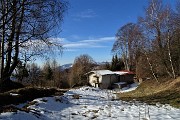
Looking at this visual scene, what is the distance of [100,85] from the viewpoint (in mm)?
59281

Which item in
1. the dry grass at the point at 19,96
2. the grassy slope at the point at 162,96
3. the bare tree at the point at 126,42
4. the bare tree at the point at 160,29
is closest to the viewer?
the dry grass at the point at 19,96

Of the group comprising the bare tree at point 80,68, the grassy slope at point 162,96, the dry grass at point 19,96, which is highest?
the bare tree at point 80,68

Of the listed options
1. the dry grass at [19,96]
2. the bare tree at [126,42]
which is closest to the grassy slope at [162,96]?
the dry grass at [19,96]

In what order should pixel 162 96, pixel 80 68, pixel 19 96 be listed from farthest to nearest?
1. pixel 80 68
2. pixel 162 96
3. pixel 19 96

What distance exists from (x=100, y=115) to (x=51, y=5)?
4776 millimetres

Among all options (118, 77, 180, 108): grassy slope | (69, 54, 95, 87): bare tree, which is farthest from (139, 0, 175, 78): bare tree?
(69, 54, 95, 87): bare tree

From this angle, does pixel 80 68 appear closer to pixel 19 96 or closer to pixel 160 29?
pixel 160 29

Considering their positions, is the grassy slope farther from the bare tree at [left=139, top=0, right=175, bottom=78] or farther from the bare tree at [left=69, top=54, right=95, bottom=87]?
the bare tree at [left=69, top=54, right=95, bottom=87]

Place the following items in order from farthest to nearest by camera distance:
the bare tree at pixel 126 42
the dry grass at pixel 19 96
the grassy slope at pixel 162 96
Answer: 1. the bare tree at pixel 126 42
2. the grassy slope at pixel 162 96
3. the dry grass at pixel 19 96

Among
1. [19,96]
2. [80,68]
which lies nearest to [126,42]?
[80,68]

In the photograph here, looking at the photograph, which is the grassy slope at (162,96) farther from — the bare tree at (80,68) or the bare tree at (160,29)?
the bare tree at (80,68)

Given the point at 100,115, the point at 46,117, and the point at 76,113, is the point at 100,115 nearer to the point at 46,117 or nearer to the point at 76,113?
the point at 76,113

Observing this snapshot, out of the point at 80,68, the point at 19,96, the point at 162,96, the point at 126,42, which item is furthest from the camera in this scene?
the point at 80,68

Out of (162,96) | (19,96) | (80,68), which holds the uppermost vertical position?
(80,68)
